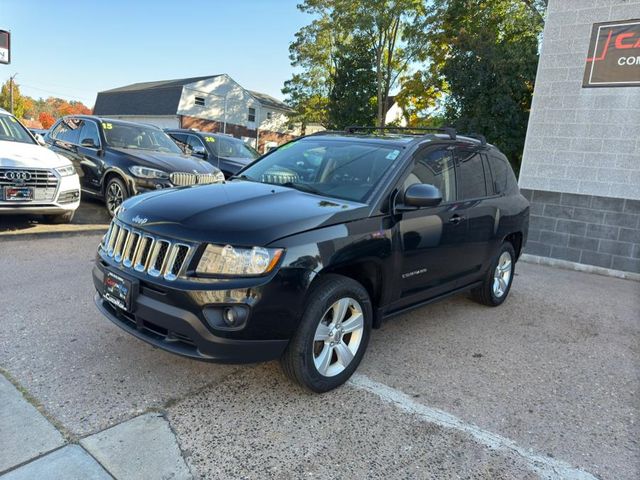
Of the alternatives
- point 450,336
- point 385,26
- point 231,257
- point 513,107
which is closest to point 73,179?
point 231,257

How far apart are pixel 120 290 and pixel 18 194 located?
440cm

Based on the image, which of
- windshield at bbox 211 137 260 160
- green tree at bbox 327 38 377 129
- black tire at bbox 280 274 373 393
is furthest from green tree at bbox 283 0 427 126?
black tire at bbox 280 274 373 393

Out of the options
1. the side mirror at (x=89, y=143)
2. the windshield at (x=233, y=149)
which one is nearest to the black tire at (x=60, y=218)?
the side mirror at (x=89, y=143)

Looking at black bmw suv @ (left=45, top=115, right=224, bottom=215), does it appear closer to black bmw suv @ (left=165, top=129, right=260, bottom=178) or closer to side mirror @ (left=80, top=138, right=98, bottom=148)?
side mirror @ (left=80, top=138, right=98, bottom=148)

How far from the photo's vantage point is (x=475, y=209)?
4465 mm

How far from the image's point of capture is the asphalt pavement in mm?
2496

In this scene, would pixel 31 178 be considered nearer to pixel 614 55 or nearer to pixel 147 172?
pixel 147 172

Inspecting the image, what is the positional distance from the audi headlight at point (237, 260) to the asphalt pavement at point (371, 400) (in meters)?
0.88

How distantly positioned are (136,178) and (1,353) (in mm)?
4795

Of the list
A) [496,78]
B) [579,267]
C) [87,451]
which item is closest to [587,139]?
[579,267]

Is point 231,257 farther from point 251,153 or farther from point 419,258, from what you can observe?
point 251,153

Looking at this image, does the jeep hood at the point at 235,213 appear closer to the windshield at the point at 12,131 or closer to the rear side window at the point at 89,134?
the windshield at the point at 12,131

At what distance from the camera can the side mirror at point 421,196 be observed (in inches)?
132

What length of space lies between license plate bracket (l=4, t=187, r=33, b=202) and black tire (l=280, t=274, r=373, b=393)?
204 inches
